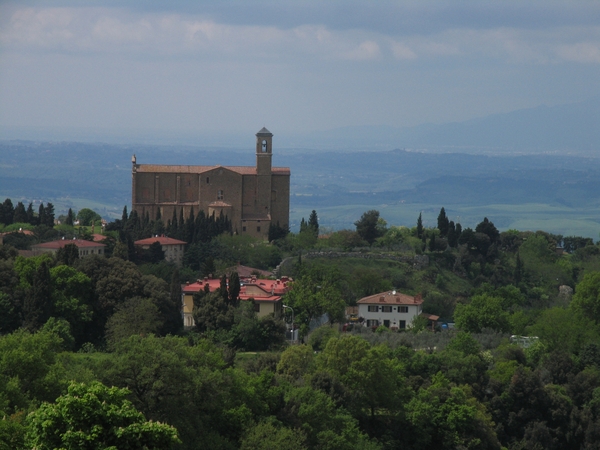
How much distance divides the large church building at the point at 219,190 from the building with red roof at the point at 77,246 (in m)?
12.9

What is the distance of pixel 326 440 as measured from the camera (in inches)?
1521

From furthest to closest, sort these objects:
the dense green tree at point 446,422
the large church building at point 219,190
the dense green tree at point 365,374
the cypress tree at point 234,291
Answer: the large church building at point 219,190, the cypress tree at point 234,291, the dense green tree at point 365,374, the dense green tree at point 446,422

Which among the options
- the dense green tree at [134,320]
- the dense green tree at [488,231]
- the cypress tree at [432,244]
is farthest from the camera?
the dense green tree at [488,231]

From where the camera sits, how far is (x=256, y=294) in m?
56.5

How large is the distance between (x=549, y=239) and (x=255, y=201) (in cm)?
2099

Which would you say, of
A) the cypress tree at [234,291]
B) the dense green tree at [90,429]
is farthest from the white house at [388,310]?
the dense green tree at [90,429]

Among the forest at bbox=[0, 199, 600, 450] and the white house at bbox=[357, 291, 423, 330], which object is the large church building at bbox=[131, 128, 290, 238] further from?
the white house at bbox=[357, 291, 423, 330]

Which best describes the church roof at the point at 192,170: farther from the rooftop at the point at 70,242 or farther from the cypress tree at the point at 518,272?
the cypress tree at the point at 518,272

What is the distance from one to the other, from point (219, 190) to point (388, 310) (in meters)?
Result: 21.2

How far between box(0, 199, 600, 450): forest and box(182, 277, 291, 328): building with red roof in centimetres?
68

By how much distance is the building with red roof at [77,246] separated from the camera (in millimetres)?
63219

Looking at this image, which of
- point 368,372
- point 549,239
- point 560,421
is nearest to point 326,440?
point 368,372

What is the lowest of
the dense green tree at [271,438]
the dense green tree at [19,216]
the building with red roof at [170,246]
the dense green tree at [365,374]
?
the dense green tree at [271,438]

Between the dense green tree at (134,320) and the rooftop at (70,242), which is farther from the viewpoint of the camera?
the rooftop at (70,242)
